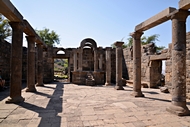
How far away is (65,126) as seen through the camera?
354cm

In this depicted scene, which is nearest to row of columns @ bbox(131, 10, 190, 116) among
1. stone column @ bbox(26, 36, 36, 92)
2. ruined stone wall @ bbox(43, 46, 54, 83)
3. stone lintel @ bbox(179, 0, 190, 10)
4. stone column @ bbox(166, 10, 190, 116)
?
stone column @ bbox(166, 10, 190, 116)

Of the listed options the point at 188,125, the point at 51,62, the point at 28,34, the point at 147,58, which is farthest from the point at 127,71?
the point at 188,125

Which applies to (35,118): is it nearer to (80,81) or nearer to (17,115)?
(17,115)

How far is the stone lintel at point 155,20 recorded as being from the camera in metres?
5.23

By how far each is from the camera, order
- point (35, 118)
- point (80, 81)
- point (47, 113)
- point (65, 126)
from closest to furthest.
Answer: point (65, 126)
point (35, 118)
point (47, 113)
point (80, 81)

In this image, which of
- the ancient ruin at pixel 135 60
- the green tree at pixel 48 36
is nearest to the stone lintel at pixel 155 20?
the ancient ruin at pixel 135 60

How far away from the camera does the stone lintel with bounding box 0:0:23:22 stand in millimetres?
4318

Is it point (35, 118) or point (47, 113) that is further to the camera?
point (47, 113)

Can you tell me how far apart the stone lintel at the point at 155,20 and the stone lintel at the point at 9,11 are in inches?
205

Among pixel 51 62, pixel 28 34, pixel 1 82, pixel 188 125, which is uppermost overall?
pixel 28 34

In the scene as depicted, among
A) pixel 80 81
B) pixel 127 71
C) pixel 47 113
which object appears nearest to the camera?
pixel 47 113

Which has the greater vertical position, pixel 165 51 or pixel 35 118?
pixel 165 51

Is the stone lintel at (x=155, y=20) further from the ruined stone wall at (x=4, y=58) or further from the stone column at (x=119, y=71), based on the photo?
the ruined stone wall at (x=4, y=58)

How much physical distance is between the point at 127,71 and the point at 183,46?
10161 millimetres
